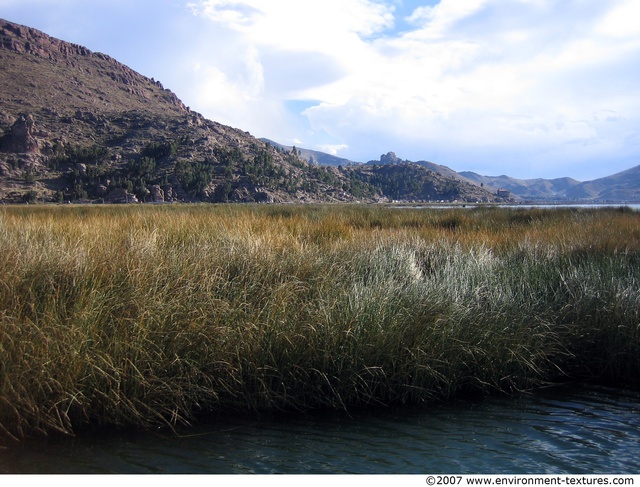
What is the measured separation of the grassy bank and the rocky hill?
75.0 m

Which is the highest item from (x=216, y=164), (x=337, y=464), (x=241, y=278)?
(x=216, y=164)

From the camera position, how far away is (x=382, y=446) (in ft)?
13.9

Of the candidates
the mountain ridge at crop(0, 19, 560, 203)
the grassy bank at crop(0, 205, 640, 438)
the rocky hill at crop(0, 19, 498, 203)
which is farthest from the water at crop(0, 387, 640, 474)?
the mountain ridge at crop(0, 19, 560, 203)

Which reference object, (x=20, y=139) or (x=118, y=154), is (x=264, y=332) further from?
(x=20, y=139)

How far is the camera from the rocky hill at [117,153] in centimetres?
8244

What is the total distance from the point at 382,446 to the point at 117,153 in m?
98.5

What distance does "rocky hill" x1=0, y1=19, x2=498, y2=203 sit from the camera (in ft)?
270

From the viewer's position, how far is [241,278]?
246 inches

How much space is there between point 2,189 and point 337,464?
281 feet

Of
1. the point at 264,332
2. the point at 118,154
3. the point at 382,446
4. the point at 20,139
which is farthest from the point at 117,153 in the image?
the point at 382,446

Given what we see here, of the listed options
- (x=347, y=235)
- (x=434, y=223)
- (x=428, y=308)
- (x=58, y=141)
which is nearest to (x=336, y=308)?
(x=428, y=308)

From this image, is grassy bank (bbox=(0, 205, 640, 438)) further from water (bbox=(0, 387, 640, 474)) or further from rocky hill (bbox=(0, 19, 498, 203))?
rocky hill (bbox=(0, 19, 498, 203))

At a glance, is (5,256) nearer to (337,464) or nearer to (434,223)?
(337,464)

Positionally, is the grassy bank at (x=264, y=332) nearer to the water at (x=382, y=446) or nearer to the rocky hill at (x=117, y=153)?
the water at (x=382, y=446)
